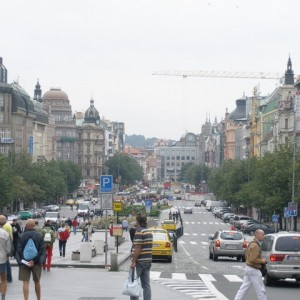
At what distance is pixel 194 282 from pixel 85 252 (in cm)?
769

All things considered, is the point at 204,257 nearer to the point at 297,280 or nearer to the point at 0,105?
the point at 297,280

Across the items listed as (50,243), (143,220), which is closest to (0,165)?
(50,243)

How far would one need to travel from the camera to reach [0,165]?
98312mm

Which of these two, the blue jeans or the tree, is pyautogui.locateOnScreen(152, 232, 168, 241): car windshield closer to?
the blue jeans

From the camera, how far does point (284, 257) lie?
93.4ft

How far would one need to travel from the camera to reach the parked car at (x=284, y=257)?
28.5 metres

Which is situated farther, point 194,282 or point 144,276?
point 194,282

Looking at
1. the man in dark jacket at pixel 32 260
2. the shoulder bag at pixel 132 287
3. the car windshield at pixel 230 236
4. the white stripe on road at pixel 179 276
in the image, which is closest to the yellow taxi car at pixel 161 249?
the car windshield at pixel 230 236

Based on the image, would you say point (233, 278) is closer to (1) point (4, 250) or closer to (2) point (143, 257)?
(1) point (4, 250)

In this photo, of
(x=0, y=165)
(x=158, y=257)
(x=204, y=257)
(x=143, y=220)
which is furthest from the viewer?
(x=0, y=165)

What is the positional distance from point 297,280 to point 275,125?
11103 centimetres

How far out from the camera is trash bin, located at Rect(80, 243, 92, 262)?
122 ft

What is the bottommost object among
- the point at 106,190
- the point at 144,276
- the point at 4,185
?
the point at 144,276

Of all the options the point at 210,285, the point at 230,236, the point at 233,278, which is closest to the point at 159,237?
the point at 230,236
